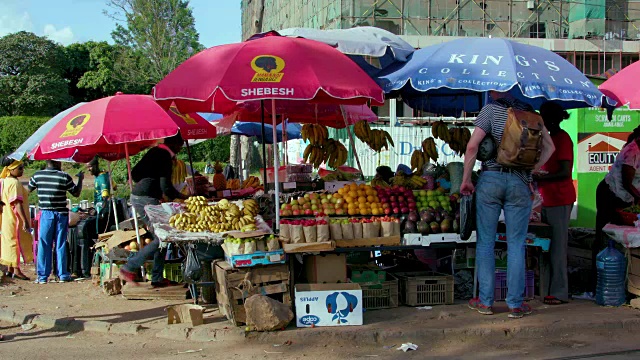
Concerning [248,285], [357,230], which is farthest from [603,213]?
[248,285]

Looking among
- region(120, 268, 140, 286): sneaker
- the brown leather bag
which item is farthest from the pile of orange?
region(120, 268, 140, 286): sneaker

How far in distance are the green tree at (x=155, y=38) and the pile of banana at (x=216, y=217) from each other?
30.2 metres

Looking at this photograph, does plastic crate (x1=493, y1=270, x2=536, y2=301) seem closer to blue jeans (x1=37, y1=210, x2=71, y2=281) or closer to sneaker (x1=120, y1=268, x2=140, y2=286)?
sneaker (x1=120, y1=268, x2=140, y2=286)

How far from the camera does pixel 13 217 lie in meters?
10.7

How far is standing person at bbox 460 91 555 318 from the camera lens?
22.0ft

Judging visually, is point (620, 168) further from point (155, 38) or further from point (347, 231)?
point (155, 38)

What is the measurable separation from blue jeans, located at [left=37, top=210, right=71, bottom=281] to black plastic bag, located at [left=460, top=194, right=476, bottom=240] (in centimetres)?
657

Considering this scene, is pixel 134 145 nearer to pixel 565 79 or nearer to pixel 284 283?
pixel 284 283

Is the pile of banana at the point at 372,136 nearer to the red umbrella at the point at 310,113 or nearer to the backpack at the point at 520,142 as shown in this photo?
the red umbrella at the point at 310,113

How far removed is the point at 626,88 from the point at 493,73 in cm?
185

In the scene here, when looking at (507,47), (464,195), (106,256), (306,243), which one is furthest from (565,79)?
(106,256)

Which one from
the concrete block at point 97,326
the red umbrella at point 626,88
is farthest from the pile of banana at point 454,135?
the concrete block at point 97,326

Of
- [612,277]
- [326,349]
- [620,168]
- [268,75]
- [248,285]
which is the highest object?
[268,75]

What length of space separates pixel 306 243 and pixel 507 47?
337 cm
